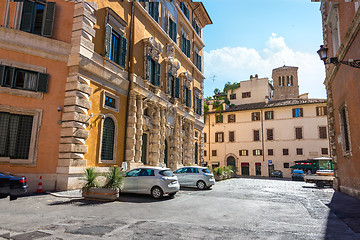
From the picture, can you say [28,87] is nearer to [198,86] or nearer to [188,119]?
[188,119]

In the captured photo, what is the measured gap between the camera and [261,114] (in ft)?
160

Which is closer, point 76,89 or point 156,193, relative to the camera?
point 156,193

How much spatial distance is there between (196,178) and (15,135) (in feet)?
36.1

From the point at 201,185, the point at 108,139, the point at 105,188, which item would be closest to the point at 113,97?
the point at 108,139

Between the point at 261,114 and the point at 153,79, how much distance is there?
31664 millimetres

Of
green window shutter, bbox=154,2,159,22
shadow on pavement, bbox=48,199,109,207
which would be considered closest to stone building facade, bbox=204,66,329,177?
green window shutter, bbox=154,2,159,22

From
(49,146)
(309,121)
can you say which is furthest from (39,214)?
(309,121)

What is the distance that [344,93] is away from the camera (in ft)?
48.7

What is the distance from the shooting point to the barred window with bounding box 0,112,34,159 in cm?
1216

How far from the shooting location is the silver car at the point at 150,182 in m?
12.4

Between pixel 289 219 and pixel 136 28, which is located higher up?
pixel 136 28

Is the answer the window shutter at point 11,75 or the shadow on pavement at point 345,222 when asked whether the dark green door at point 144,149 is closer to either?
the window shutter at point 11,75

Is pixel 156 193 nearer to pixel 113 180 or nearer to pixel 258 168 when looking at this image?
pixel 113 180

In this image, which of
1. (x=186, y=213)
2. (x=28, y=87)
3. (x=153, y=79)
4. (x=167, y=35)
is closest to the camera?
(x=186, y=213)
